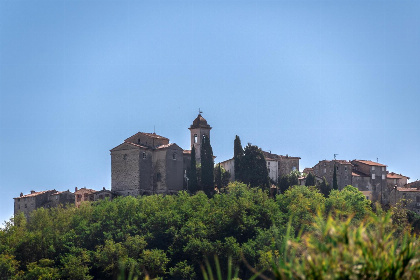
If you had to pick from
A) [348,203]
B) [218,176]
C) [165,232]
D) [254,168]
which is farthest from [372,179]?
[165,232]

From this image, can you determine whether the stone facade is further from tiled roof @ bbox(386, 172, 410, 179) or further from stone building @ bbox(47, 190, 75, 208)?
stone building @ bbox(47, 190, 75, 208)

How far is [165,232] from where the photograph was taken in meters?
64.2

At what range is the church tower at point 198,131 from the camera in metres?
76.8

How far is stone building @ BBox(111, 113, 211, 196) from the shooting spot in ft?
245

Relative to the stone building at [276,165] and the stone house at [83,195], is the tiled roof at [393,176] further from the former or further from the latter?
the stone house at [83,195]

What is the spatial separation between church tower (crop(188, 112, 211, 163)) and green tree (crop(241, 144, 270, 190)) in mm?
4869

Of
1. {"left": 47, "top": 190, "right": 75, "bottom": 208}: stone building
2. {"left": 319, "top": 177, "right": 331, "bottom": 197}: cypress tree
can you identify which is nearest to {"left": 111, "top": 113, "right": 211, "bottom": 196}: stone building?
{"left": 47, "top": 190, "right": 75, "bottom": 208}: stone building

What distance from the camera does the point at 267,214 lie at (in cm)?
6606

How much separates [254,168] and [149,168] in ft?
35.0

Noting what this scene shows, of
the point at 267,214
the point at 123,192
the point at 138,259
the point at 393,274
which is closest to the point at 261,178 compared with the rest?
the point at 267,214

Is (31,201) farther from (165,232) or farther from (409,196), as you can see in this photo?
(409,196)

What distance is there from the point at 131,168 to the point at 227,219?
47.8 feet

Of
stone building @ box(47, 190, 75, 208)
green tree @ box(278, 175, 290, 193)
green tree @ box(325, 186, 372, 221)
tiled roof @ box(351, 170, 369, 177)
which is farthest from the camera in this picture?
tiled roof @ box(351, 170, 369, 177)

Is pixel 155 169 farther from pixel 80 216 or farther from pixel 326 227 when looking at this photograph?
pixel 326 227
